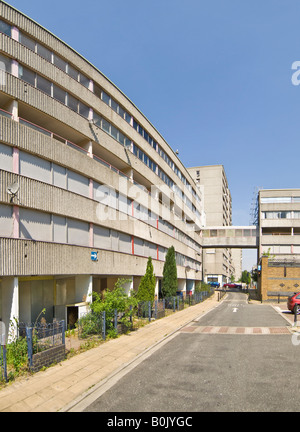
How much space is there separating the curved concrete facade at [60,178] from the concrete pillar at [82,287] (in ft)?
0.20

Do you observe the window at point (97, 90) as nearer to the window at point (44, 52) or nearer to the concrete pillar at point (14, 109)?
the window at point (44, 52)

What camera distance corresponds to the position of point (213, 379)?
849 centimetres

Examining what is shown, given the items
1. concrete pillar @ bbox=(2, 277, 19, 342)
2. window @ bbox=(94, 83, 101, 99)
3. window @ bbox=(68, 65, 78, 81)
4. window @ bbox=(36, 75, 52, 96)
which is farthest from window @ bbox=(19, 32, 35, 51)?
concrete pillar @ bbox=(2, 277, 19, 342)

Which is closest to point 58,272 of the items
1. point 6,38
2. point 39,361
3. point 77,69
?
point 39,361

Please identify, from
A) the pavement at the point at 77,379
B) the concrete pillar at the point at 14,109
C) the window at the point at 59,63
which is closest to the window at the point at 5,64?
the concrete pillar at the point at 14,109

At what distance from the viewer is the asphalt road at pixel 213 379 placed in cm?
681

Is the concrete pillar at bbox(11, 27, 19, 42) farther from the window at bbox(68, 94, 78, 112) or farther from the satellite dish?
the satellite dish

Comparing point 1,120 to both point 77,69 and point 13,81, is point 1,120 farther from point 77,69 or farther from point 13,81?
point 77,69

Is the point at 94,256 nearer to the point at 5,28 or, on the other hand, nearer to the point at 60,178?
the point at 60,178

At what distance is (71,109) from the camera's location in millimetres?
19578

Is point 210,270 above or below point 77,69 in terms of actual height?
below

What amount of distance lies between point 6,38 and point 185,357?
1633 centimetres

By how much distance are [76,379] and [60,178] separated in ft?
37.6

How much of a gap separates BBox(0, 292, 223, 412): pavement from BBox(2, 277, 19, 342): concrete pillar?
349 centimetres
